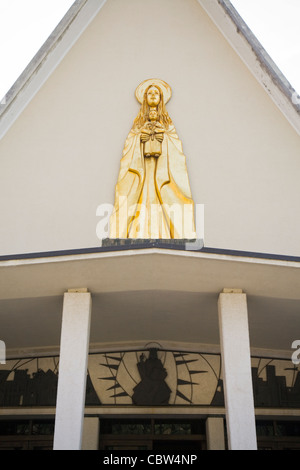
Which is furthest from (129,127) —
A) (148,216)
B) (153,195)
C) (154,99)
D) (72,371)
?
(72,371)

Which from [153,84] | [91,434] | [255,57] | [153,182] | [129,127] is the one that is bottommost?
[91,434]

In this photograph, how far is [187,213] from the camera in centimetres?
698

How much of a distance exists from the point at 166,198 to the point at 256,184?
1245 mm

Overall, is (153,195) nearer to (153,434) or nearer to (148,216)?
(148,216)

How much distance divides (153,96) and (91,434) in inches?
183

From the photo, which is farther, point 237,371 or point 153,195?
point 153,195

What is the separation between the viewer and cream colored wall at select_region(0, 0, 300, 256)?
7.03 metres

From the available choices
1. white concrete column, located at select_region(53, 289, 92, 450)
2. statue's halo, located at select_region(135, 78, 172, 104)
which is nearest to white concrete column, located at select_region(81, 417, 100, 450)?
white concrete column, located at select_region(53, 289, 92, 450)

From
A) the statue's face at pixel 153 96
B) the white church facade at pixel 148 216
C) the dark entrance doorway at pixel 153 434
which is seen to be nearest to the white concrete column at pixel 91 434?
the white church facade at pixel 148 216

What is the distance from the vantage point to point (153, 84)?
7848 millimetres

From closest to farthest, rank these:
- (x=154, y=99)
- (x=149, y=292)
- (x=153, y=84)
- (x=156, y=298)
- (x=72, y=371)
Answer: (x=72, y=371) < (x=149, y=292) < (x=156, y=298) < (x=154, y=99) < (x=153, y=84)

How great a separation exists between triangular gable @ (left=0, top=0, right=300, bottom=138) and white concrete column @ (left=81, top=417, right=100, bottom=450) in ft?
13.8

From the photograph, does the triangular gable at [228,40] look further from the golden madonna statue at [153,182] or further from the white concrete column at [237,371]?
the white concrete column at [237,371]

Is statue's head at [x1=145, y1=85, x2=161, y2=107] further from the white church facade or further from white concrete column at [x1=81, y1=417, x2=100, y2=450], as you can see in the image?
white concrete column at [x1=81, y1=417, x2=100, y2=450]
